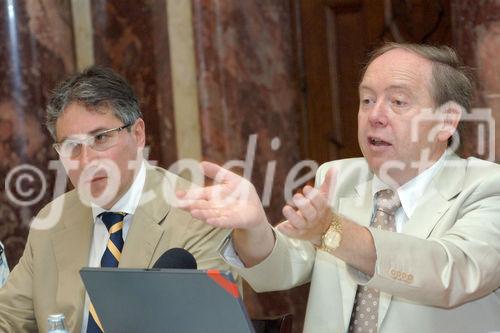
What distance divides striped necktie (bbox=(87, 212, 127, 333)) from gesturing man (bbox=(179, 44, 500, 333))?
21.9 inches

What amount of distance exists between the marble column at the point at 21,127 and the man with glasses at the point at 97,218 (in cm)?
132

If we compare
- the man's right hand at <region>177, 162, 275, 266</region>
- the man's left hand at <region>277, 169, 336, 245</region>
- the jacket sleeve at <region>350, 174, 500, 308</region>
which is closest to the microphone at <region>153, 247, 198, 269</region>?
the man's right hand at <region>177, 162, 275, 266</region>

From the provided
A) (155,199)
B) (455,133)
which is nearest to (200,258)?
(155,199)

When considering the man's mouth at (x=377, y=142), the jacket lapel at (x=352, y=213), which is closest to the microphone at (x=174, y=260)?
the jacket lapel at (x=352, y=213)

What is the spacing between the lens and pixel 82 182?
10.0 ft

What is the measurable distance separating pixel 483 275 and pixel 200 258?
963mm

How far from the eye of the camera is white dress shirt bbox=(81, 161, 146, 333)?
3.07 m

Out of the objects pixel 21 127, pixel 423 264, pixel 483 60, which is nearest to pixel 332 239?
pixel 423 264

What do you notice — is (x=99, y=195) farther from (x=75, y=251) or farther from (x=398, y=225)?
(x=398, y=225)

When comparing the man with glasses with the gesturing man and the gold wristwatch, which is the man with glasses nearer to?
the gesturing man

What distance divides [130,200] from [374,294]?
2.95 ft

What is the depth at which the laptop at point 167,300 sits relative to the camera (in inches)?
75.6

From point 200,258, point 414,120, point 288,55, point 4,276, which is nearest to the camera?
point 414,120

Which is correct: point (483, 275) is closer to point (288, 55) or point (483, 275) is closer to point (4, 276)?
point (4, 276)
